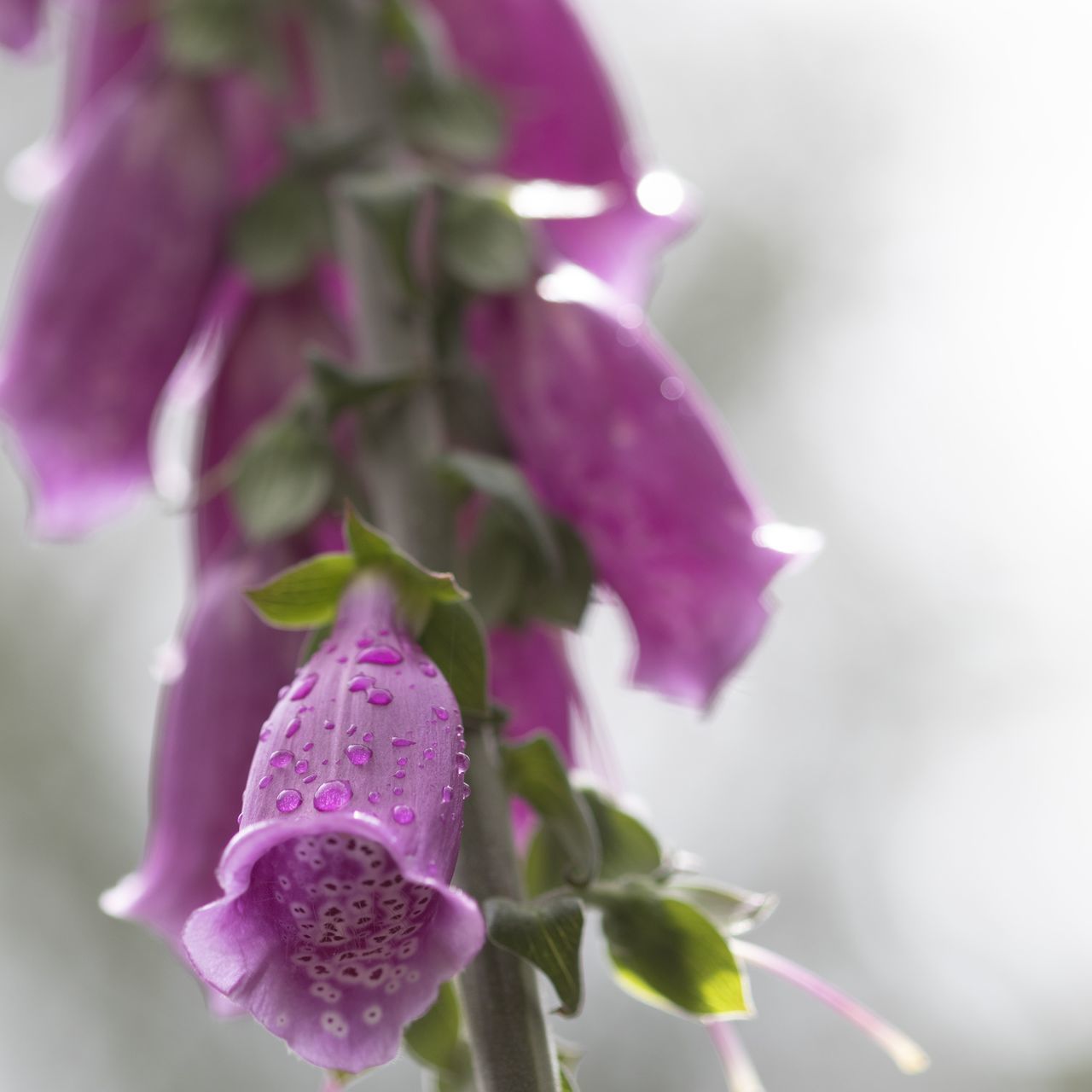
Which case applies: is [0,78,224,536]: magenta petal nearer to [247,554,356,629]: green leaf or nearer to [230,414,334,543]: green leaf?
[230,414,334,543]: green leaf

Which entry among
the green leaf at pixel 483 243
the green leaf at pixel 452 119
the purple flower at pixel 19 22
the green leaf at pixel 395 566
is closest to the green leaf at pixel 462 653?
the green leaf at pixel 395 566

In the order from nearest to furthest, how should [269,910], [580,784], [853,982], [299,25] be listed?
[269,910]
[580,784]
[299,25]
[853,982]

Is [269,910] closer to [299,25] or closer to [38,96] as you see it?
[299,25]

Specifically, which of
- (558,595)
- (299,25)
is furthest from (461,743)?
(299,25)

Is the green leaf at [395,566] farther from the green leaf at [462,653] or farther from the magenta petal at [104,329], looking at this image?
the magenta petal at [104,329]

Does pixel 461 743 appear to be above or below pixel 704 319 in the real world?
above

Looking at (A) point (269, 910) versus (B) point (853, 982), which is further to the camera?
(B) point (853, 982)

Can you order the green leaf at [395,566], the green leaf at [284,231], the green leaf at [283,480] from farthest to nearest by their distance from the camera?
the green leaf at [284,231], the green leaf at [283,480], the green leaf at [395,566]

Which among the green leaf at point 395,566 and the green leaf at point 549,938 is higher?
the green leaf at point 395,566
